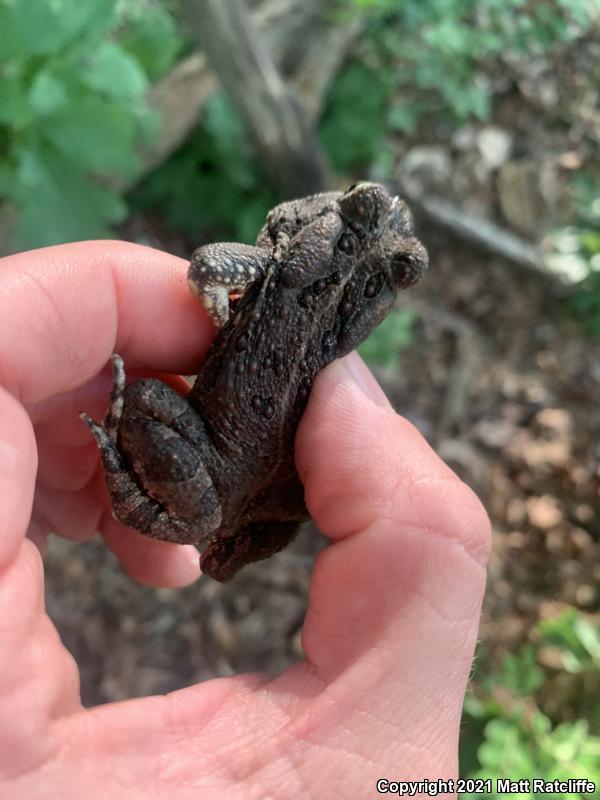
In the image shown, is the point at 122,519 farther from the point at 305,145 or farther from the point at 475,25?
the point at 475,25

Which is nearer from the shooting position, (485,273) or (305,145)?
(305,145)

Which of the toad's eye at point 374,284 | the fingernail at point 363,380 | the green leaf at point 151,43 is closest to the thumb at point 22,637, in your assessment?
the fingernail at point 363,380

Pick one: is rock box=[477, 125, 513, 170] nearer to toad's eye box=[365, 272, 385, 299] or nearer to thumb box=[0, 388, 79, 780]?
toad's eye box=[365, 272, 385, 299]

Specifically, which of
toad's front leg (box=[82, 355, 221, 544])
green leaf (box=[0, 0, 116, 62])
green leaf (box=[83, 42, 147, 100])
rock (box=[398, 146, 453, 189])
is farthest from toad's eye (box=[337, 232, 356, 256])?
rock (box=[398, 146, 453, 189])

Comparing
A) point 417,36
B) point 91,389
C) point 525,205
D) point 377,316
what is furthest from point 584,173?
point 91,389

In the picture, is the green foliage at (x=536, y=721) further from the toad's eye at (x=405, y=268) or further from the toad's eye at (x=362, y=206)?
the toad's eye at (x=362, y=206)

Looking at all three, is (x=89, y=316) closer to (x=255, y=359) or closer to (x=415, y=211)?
(x=255, y=359)
